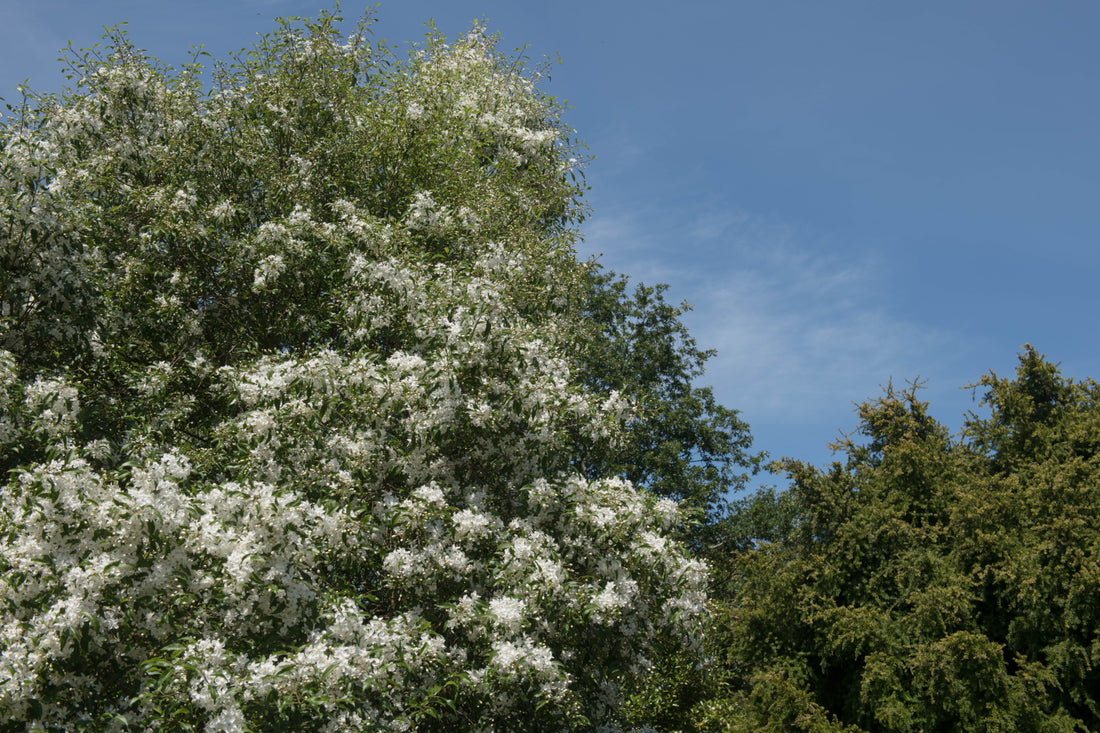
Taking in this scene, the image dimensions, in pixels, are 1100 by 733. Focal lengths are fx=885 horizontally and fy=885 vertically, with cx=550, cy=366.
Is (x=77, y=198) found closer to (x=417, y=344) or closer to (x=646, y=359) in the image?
(x=417, y=344)

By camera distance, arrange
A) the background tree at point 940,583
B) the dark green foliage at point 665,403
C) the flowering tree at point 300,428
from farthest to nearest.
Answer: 1. the dark green foliage at point 665,403
2. the background tree at point 940,583
3. the flowering tree at point 300,428

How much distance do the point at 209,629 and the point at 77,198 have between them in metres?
8.24

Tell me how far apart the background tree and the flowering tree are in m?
9.67

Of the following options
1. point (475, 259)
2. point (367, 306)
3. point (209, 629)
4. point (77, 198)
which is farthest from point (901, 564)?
point (77, 198)

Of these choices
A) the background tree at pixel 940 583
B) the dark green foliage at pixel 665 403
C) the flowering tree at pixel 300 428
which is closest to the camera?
the flowering tree at pixel 300 428

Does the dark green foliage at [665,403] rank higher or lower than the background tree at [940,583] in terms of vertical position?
higher

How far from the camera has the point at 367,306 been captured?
1259cm

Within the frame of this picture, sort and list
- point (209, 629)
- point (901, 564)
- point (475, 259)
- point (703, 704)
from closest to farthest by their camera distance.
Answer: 1. point (209, 629)
2. point (475, 259)
3. point (703, 704)
4. point (901, 564)

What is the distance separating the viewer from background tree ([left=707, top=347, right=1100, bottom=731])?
60.8 feet

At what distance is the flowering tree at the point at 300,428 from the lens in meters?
7.90

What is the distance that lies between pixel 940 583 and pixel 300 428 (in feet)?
51.8

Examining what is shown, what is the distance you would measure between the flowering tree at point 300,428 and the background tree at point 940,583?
9.67m

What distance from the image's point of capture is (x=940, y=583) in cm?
2009

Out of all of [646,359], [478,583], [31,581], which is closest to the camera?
[31,581]
